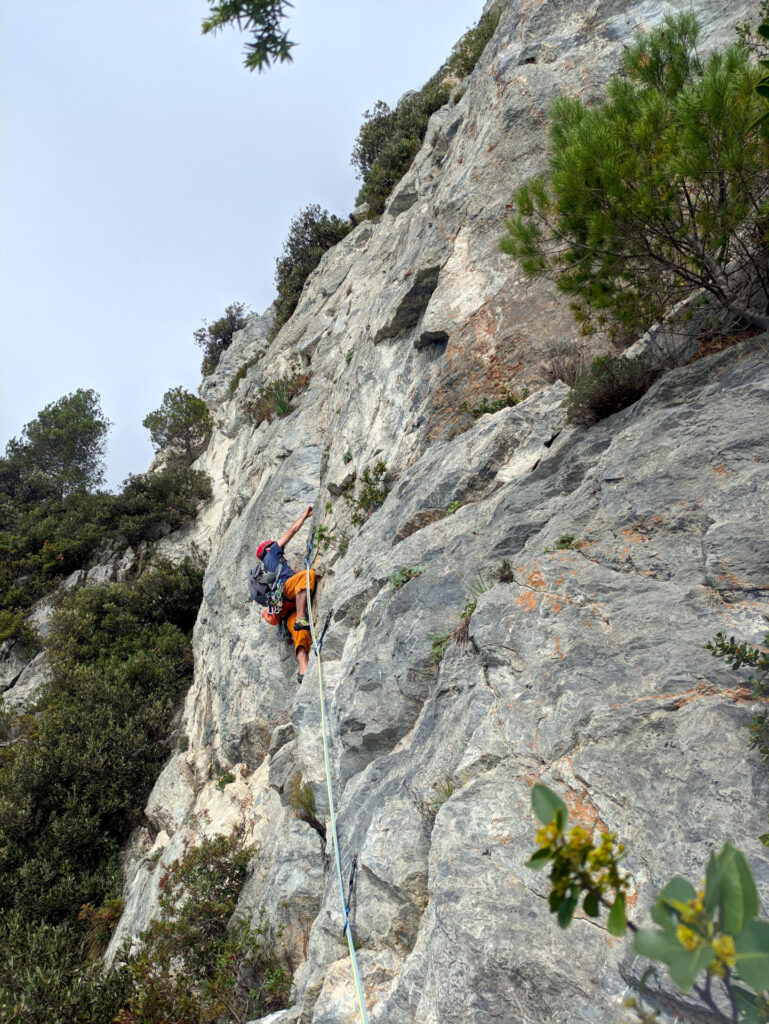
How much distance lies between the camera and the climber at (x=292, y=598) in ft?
31.0

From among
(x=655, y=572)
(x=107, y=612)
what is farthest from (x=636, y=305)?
(x=107, y=612)

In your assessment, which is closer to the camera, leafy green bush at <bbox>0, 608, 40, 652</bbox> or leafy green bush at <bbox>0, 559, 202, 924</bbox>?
leafy green bush at <bbox>0, 559, 202, 924</bbox>

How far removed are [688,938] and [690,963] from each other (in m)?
0.04

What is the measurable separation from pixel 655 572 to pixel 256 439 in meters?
13.9

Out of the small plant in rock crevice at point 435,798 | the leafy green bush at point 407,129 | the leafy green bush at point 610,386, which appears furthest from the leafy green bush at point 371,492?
the leafy green bush at point 407,129

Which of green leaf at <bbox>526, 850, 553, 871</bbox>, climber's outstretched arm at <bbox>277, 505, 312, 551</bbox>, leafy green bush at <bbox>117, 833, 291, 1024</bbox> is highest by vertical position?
climber's outstretched arm at <bbox>277, 505, 312, 551</bbox>

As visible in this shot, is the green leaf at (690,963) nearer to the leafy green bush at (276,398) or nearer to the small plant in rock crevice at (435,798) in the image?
the small plant in rock crevice at (435,798)

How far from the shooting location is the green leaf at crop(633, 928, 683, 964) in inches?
43.7

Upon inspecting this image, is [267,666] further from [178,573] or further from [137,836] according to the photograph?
[178,573]

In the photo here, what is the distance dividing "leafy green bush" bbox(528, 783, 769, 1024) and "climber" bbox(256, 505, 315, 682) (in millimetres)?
8310

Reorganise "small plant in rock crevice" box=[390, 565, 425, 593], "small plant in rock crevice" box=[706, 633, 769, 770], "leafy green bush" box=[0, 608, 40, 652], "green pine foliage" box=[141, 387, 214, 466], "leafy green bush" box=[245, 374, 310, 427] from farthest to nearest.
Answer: "green pine foliage" box=[141, 387, 214, 466] → "leafy green bush" box=[0, 608, 40, 652] → "leafy green bush" box=[245, 374, 310, 427] → "small plant in rock crevice" box=[390, 565, 425, 593] → "small plant in rock crevice" box=[706, 633, 769, 770]

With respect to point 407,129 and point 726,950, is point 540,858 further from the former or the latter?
point 407,129

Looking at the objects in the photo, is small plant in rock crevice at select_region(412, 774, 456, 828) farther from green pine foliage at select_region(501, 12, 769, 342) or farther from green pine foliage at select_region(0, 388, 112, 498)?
green pine foliage at select_region(0, 388, 112, 498)

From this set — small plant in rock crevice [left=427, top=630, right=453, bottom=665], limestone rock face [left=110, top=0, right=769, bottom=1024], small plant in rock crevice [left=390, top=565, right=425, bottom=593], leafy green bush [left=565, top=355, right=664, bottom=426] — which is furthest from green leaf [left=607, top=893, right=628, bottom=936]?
leafy green bush [left=565, top=355, right=664, bottom=426]
